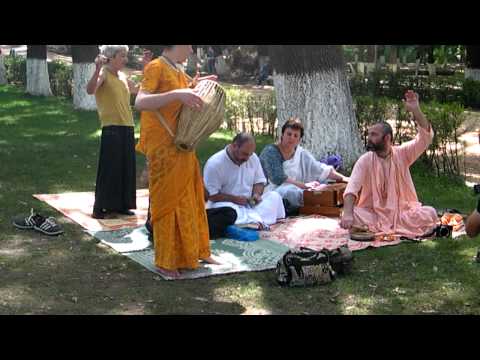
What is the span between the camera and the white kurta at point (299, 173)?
27.3 ft

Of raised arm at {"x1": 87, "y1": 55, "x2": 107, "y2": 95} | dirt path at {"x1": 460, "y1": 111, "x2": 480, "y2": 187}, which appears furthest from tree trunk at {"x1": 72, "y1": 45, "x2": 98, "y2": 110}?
raised arm at {"x1": 87, "y1": 55, "x2": 107, "y2": 95}

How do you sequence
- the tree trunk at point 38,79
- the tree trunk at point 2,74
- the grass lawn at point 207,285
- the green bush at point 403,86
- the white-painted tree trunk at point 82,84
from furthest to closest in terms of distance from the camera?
the tree trunk at point 2,74 < the tree trunk at point 38,79 < the green bush at point 403,86 < the white-painted tree trunk at point 82,84 < the grass lawn at point 207,285

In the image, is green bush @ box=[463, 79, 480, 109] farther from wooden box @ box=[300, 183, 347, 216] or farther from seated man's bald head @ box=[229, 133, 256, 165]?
seated man's bald head @ box=[229, 133, 256, 165]

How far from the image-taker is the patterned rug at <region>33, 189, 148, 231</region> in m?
7.74

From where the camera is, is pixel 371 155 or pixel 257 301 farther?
pixel 371 155

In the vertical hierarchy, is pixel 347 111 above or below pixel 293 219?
above

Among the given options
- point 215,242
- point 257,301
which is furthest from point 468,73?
point 257,301

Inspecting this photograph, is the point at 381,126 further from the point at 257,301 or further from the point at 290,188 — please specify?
the point at 257,301

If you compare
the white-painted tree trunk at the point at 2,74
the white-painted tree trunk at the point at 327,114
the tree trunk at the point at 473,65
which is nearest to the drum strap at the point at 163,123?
the white-painted tree trunk at the point at 327,114

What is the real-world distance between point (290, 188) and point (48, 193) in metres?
2.96

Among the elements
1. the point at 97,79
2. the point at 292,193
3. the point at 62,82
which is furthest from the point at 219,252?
the point at 62,82

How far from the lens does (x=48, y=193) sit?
9.34m

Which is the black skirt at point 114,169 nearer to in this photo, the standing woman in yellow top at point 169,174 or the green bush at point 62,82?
the standing woman in yellow top at point 169,174

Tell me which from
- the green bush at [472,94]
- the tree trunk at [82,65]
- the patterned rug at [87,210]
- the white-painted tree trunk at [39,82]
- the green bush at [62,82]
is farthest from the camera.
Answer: the green bush at [62,82]
